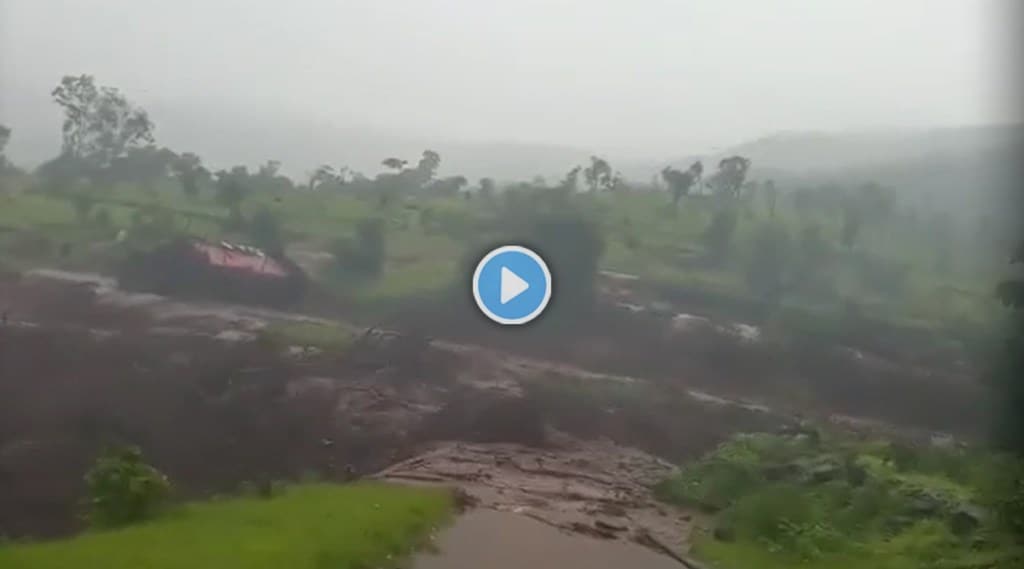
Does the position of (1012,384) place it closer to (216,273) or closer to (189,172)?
(216,273)

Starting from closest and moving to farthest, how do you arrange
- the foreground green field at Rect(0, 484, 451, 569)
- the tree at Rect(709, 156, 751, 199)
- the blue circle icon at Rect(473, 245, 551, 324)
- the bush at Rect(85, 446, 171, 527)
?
the foreground green field at Rect(0, 484, 451, 569)
the bush at Rect(85, 446, 171, 527)
the blue circle icon at Rect(473, 245, 551, 324)
the tree at Rect(709, 156, 751, 199)

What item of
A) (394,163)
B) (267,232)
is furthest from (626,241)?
(267,232)

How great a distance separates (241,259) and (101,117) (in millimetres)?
533

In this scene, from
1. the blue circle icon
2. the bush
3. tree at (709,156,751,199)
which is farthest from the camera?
tree at (709,156,751,199)

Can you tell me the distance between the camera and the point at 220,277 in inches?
118

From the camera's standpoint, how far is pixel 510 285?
2.92m

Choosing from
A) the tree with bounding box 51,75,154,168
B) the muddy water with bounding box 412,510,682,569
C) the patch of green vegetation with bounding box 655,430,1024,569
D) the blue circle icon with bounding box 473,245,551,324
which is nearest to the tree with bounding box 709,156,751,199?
the blue circle icon with bounding box 473,245,551,324

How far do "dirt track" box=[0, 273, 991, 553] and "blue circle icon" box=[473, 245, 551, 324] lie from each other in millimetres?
130

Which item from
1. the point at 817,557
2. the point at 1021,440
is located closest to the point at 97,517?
the point at 817,557

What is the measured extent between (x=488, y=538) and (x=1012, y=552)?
1349 millimetres

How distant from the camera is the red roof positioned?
2.98 m

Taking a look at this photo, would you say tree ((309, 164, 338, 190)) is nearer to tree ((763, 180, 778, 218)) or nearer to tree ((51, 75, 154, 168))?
tree ((51, 75, 154, 168))

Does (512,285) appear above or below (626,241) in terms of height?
below

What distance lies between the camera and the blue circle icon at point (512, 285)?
2895 millimetres
